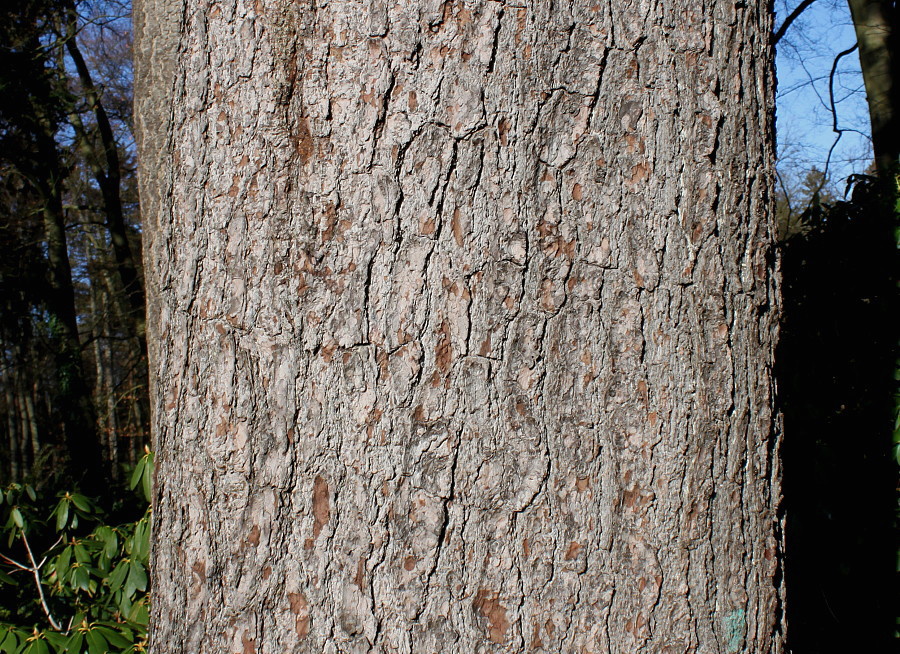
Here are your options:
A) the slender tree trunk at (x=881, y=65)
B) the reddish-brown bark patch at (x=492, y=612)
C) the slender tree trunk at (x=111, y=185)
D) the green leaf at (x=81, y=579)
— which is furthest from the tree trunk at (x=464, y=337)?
the slender tree trunk at (x=111, y=185)

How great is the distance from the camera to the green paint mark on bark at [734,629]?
3.19 feet

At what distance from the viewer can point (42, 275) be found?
8688mm

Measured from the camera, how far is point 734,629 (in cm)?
98

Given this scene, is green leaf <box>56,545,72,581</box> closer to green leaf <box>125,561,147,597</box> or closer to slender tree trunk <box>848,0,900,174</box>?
green leaf <box>125,561,147,597</box>

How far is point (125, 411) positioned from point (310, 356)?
663 inches

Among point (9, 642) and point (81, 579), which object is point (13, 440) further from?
point (9, 642)

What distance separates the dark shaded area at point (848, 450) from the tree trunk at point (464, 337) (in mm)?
2128

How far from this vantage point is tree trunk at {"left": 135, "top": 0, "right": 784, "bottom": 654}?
3.00ft

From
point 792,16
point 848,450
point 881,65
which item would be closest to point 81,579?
point 848,450

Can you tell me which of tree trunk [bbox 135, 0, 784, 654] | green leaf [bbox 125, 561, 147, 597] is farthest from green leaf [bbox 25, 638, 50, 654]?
tree trunk [bbox 135, 0, 784, 654]

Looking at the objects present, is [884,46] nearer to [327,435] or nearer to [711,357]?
[711,357]

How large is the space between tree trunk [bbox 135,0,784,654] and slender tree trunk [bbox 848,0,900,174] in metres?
5.49

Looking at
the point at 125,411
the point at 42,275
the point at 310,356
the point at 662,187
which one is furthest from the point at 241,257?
the point at 125,411

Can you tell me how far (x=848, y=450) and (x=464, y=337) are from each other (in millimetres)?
2720
